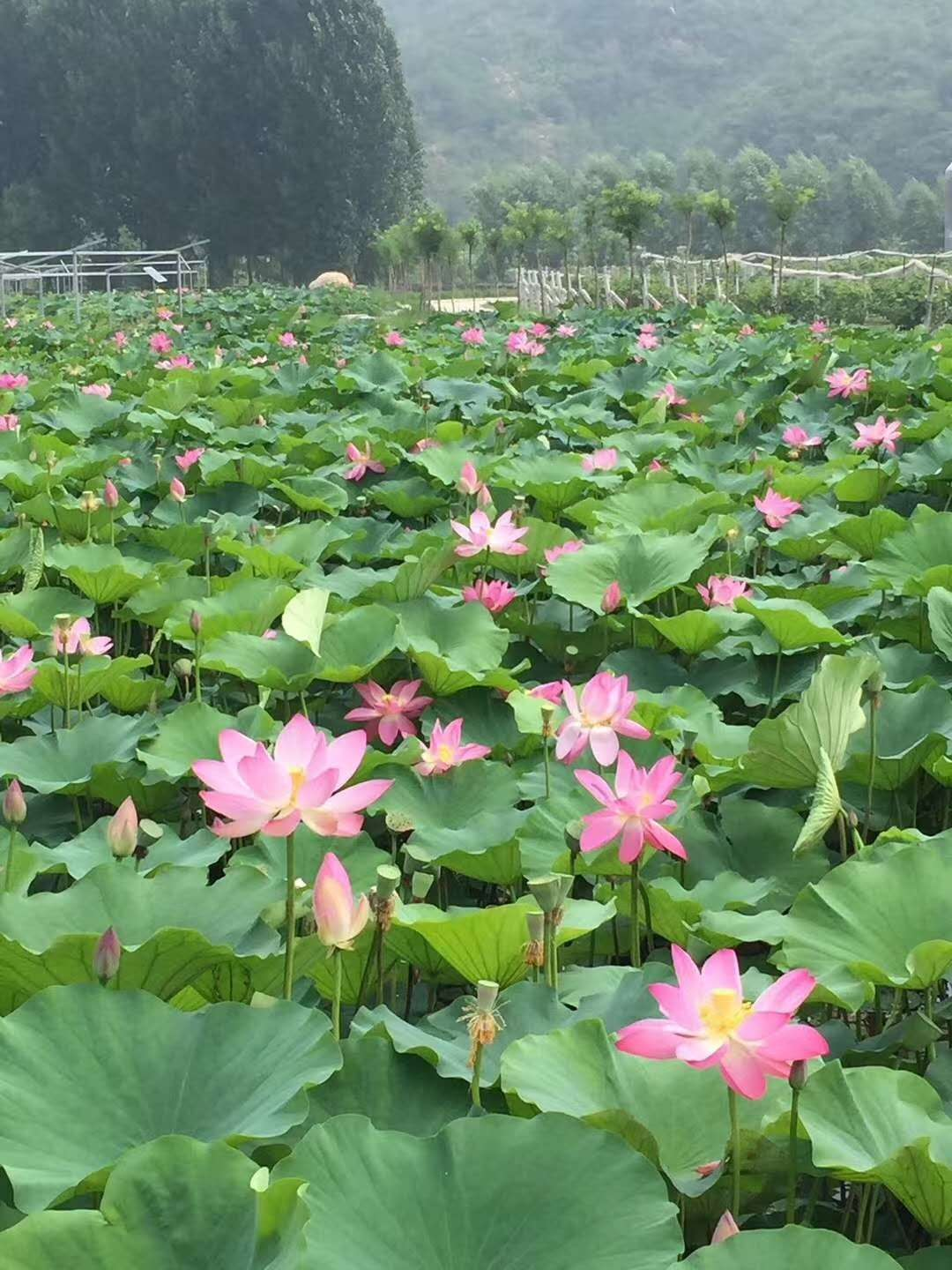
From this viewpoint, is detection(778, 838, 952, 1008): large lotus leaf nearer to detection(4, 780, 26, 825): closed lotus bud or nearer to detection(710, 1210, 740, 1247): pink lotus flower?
detection(710, 1210, 740, 1247): pink lotus flower

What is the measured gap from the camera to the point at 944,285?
1570 centimetres

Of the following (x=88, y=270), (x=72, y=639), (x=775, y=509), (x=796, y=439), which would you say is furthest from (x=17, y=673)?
(x=88, y=270)

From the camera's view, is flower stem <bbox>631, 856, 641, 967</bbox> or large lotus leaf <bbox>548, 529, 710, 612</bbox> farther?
large lotus leaf <bbox>548, 529, 710, 612</bbox>

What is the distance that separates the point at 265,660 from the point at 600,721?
0.56m

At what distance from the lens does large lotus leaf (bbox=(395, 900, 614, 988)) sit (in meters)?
0.98

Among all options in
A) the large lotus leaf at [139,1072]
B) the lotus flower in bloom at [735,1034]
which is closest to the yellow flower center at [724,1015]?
the lotus flower in bloom at [735,1034]

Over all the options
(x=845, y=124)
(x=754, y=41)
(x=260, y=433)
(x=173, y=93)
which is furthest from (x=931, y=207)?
(x=260, y=433)

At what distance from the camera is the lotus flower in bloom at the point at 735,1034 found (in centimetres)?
74

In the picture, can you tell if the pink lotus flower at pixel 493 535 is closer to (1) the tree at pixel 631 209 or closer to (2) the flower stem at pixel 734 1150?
(2) the flower stem at pixel 734 1150

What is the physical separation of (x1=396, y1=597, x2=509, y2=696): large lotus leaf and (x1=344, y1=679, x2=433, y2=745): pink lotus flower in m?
0.04

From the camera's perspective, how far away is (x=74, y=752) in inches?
61.7

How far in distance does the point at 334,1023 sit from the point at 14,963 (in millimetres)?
226

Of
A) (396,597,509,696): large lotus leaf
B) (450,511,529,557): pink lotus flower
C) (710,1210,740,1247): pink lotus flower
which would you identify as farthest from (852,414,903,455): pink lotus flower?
(710,1210,740,1247): pink lotus flower

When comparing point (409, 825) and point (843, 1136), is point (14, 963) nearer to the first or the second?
point (409, 825)
